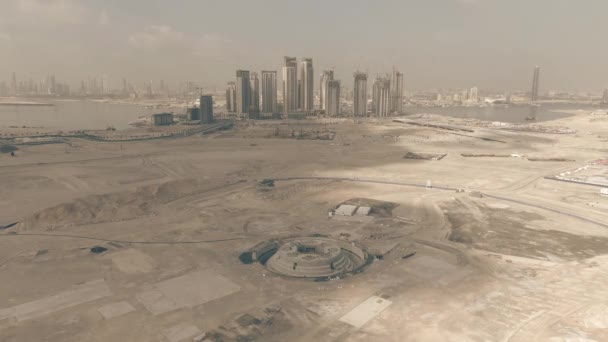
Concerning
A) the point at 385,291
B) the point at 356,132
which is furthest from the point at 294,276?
the point at 356,132

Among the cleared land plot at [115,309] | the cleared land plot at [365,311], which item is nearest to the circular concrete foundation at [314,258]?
the cleared land plot at [365,311]

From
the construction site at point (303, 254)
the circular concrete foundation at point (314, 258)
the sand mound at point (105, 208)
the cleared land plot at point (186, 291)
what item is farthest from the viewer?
the sand mound at point (105, 208)

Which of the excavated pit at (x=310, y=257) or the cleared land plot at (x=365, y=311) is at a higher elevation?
the excavated pit at (x=310, y=257)

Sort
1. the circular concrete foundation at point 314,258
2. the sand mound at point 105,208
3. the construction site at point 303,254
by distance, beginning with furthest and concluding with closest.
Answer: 1. the sand mound at point 105,208
2. the circular concrete foundation at point 314,258
3. the construction site at point 303,254

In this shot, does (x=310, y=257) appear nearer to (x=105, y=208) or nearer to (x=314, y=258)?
(x=314, y=258)

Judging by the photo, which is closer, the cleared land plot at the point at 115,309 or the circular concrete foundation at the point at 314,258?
the cleared land plot at the point at 115,309

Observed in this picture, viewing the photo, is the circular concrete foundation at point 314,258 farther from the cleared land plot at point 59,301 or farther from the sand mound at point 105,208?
the sand mound at point 105,208

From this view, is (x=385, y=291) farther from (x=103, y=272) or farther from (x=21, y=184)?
(x=21, y=184)

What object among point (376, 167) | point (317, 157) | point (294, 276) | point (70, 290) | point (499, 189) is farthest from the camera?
point (317, 157)
